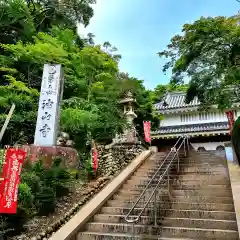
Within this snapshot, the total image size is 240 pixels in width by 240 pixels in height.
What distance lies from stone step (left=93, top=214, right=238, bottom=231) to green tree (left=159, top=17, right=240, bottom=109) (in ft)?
16.1

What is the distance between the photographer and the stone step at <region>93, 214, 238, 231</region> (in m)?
6.46

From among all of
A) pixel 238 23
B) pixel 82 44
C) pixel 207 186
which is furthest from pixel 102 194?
pixel 82 44

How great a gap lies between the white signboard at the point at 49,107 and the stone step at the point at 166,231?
4153mm

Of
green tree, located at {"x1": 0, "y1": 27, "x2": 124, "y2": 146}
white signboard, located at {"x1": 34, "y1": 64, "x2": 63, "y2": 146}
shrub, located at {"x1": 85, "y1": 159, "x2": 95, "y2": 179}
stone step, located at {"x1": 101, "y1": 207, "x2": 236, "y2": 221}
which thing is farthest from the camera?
green tree, located at {"x1": 0, "y1": 27, "x2": 124, "y2": 146}

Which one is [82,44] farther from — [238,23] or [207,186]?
[207,186]

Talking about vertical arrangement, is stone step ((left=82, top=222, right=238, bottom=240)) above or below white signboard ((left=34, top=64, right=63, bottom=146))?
below

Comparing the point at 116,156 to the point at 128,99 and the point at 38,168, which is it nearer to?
the point at 128,99

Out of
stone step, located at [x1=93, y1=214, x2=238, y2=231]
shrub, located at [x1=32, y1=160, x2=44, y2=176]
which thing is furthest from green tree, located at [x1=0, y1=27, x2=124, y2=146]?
stone step, located at [x1=93, y1=214, x2=238, y2=231]

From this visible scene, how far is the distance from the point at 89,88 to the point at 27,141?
450 cm

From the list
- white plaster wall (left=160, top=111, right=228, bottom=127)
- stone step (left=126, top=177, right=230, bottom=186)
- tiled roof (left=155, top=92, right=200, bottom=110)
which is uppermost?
tiled roof (left=155, top=92, right=200, bottom=110)


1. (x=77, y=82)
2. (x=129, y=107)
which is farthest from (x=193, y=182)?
(x=77, y=82)

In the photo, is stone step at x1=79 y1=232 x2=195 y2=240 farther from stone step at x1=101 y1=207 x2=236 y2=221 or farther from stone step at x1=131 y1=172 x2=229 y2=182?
stone step at x1=131 y1=172 x2=229 y2=182

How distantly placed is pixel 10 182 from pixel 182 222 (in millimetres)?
4374

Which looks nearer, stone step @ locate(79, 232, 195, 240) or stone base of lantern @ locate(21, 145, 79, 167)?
stone step @ locate(79, 232, 195, 240)
